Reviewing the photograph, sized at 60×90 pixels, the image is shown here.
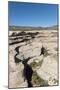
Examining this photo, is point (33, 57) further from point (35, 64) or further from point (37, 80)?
point (37, 80)

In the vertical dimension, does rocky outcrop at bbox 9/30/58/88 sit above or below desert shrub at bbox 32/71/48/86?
above

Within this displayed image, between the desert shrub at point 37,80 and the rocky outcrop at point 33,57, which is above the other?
the rocky outcrop at point 33,57

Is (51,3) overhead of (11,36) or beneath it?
overhead

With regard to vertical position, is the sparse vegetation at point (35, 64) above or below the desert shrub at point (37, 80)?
above

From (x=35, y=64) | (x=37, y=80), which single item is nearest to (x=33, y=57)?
(x=35, y=64)

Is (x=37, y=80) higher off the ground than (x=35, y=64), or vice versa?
(x=35, y=64)

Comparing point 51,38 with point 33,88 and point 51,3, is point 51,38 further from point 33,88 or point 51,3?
point 33,88

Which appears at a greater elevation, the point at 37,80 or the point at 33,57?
the point at 33,57

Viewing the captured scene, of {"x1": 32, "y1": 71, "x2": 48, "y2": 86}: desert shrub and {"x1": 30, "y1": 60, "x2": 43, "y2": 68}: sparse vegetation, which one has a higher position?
{"x1": 30, "y1": 60, "x2": 43, "y2": 68}: sparse vegetation

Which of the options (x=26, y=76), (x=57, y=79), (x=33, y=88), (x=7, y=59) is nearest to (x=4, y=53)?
(x=7, y=59)

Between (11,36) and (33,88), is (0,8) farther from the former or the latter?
(33,88)

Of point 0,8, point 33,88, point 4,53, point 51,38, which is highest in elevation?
point 0,8
